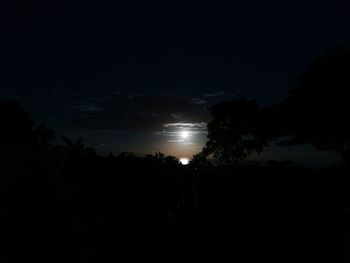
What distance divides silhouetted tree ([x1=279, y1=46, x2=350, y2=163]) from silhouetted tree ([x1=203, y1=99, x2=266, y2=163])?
5.30m

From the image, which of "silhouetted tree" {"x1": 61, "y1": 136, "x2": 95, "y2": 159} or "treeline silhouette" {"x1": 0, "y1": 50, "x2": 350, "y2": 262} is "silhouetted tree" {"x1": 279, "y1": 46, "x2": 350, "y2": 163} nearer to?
"treeline silhouette" {"x1": 0, "y1": 50, "x2": 350, "y2": 262}

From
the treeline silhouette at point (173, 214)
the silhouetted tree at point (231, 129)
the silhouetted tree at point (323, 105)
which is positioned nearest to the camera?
the treeline silhouette at point (173, 214)

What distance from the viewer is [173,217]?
972 cm

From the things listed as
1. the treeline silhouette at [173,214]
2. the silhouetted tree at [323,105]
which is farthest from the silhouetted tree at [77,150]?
the silhouetted tree at [323,105]

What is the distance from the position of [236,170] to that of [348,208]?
147 inches

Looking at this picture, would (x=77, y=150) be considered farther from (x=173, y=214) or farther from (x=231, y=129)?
(x=231, y=129)

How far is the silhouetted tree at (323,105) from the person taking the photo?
2878 cm

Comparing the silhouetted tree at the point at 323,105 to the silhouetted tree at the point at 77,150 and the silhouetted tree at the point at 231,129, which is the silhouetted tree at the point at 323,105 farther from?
the silhouetted tree at the point at 77,150

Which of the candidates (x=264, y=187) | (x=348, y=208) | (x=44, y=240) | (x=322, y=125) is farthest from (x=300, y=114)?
(x=44, y=240)

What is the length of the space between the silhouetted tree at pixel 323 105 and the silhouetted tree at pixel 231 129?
5299 mm

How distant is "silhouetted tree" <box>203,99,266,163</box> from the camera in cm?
3794

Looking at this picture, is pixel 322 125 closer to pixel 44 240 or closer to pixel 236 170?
pixel 236 170

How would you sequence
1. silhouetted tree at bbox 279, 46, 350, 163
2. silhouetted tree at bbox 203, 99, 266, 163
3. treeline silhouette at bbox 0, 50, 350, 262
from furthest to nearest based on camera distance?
silhouetted tree at bbox 203, 99, 266, 163, silhouetted tree at bbox 279, 46, 350, 163, treeline silhouette at bbox 0, 50, 350, 262

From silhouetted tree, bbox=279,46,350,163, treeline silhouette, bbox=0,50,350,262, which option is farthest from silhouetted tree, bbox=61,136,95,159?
silhouetted tree, bbox=279,46,350,163
